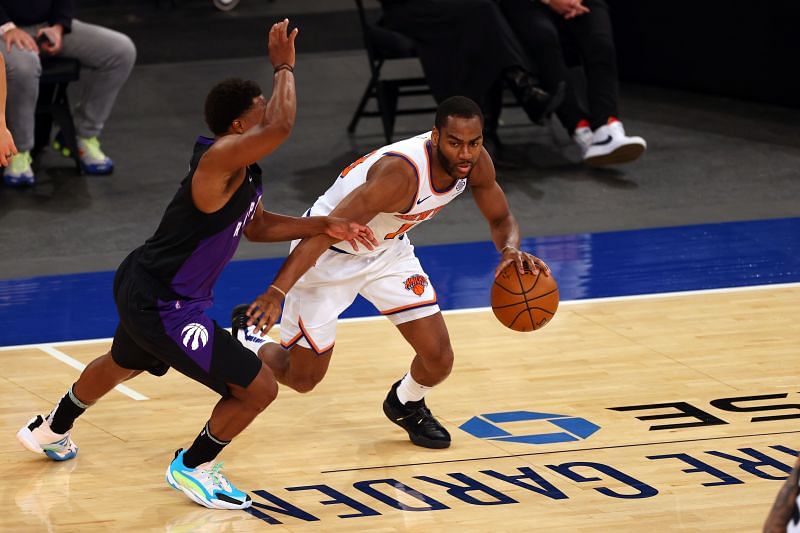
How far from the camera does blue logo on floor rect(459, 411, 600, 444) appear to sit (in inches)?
197

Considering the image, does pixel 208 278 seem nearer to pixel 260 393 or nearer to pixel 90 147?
pixel 260 393

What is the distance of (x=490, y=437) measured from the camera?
5.05m

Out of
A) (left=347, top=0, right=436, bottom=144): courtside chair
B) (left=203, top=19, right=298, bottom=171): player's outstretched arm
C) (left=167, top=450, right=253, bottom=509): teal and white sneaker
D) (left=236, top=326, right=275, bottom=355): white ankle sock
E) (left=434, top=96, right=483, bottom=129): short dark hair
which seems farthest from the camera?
(left=347, top=0, right=436, bottom=144): courtside chair

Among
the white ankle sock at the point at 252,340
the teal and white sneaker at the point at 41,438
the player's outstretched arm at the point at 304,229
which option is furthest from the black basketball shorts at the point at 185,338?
the white ankle sock at the point at 252,340

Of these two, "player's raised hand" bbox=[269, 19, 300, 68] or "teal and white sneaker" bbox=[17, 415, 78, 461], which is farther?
"teal and white sneaker" bbox=[17, 415, 78, 461]

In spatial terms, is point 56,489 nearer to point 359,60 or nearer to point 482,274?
point 482,274

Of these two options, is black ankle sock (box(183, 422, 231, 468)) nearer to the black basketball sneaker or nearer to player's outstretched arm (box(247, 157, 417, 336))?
player's outstretched arm (box(247, 157, 417, 336))

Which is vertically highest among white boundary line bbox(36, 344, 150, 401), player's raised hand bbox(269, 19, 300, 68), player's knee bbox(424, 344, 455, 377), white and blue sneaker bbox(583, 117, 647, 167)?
player's raised hand bbox(269, 19, 300, 68)

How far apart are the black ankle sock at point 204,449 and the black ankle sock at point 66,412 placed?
1.70ft

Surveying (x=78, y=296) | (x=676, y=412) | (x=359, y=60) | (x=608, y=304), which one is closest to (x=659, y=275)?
(x=608, y=304)

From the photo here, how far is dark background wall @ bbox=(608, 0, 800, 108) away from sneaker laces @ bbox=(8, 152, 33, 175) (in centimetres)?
551

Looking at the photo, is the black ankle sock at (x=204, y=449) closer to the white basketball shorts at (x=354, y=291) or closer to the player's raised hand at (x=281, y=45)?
the white basketball shorts at (x=354, y=291)

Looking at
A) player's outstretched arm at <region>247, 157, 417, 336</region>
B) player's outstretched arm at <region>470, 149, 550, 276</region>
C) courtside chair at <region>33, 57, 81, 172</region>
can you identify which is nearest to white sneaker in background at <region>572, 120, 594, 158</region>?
courtside chair at <region>33, 57, 81, 172</region>

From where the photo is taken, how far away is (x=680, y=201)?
847 centimetres
